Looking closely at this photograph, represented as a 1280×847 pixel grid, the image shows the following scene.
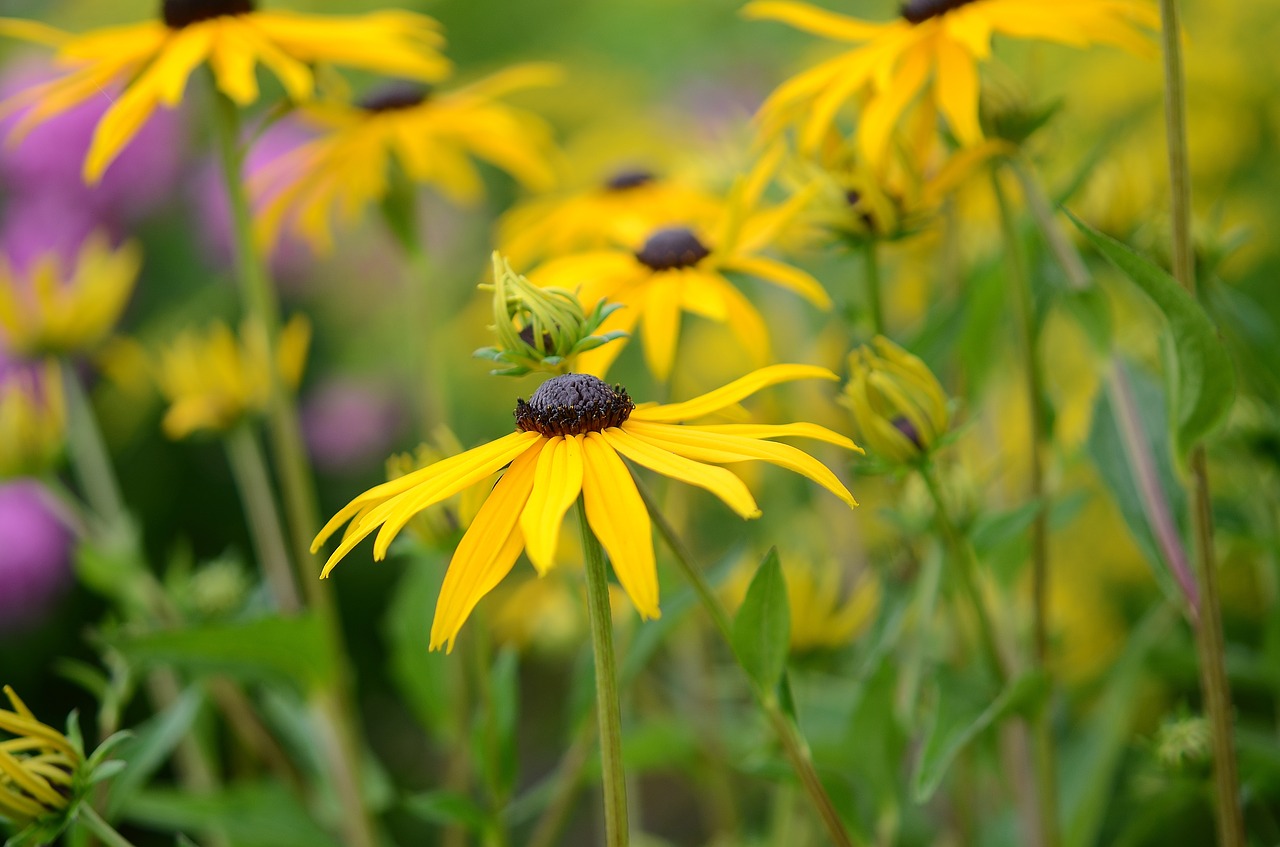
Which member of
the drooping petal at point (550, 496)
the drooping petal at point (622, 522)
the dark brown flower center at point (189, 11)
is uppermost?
the dark brown flower center at point (189, 11)

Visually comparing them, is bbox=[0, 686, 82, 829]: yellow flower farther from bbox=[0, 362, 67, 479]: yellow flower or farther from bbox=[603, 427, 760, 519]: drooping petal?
bbox=[0, 362, 67, 479]: yellow flower

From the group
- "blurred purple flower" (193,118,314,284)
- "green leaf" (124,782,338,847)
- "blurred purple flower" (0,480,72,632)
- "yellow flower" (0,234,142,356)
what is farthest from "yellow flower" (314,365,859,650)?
"blurred purple flower" (193,118,314,284)

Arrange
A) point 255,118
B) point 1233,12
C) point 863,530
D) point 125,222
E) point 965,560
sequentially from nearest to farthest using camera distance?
point 965,560 < point 863,530 < point 1233,12 < point 125,222 < point 255,118

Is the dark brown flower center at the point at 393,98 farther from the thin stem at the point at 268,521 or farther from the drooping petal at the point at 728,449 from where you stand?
the drooping petal at the point at 728,449

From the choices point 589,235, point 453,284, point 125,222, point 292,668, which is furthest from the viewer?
point 453,284

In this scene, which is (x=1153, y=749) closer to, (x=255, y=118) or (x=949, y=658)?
(x=949, y=658)

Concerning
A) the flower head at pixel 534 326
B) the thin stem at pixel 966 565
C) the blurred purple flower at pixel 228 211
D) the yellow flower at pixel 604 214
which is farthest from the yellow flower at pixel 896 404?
the blurred purple flower at pixel 228 211

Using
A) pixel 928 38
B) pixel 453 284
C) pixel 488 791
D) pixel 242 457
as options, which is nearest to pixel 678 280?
pixel 928 38
